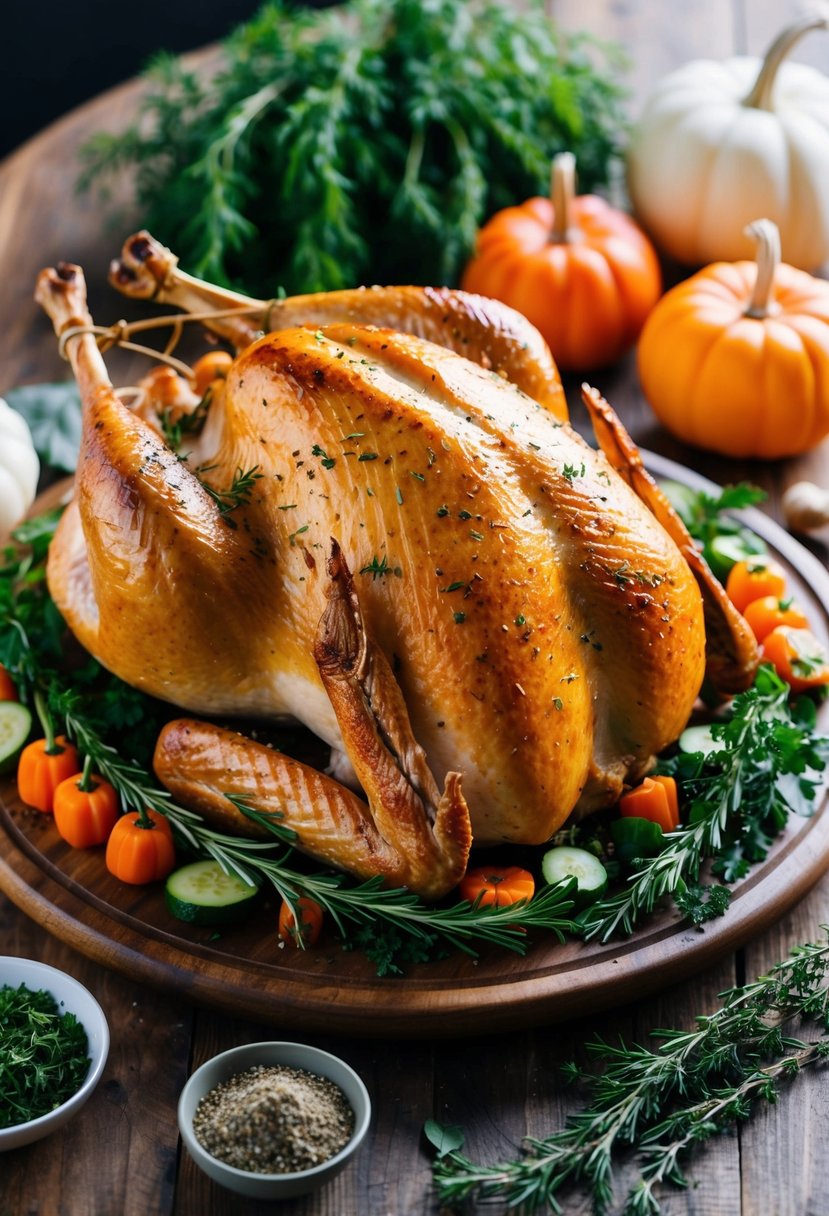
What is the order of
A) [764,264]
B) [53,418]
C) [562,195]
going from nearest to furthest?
1. [764,264]
2. [53,418]
3. [562,195]

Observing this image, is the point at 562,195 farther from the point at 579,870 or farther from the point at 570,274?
the point at 579,870

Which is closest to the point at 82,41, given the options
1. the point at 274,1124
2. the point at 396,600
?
the point at 396,600

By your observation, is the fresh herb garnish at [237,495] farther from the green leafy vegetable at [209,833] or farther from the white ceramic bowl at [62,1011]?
the white ceramic bowl at [62,1011]

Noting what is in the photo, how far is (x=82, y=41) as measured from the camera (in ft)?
26.5

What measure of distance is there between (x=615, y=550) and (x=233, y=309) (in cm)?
152

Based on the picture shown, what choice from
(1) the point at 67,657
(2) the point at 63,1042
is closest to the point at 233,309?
(1) the point at 67,657

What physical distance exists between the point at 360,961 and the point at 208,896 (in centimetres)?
40

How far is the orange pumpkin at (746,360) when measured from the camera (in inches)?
190

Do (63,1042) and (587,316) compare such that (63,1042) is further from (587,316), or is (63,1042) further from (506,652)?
(587,316)

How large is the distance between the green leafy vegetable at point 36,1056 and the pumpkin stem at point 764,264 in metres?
3.32

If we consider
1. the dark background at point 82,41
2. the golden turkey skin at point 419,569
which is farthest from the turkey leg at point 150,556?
the dark background at point 82,41

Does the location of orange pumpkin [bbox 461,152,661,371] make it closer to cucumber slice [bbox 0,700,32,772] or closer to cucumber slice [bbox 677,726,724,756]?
cucumber slice [bbox 677,726,724,756]

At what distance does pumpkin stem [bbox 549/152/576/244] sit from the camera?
515 centimetres

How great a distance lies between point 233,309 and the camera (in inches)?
160
